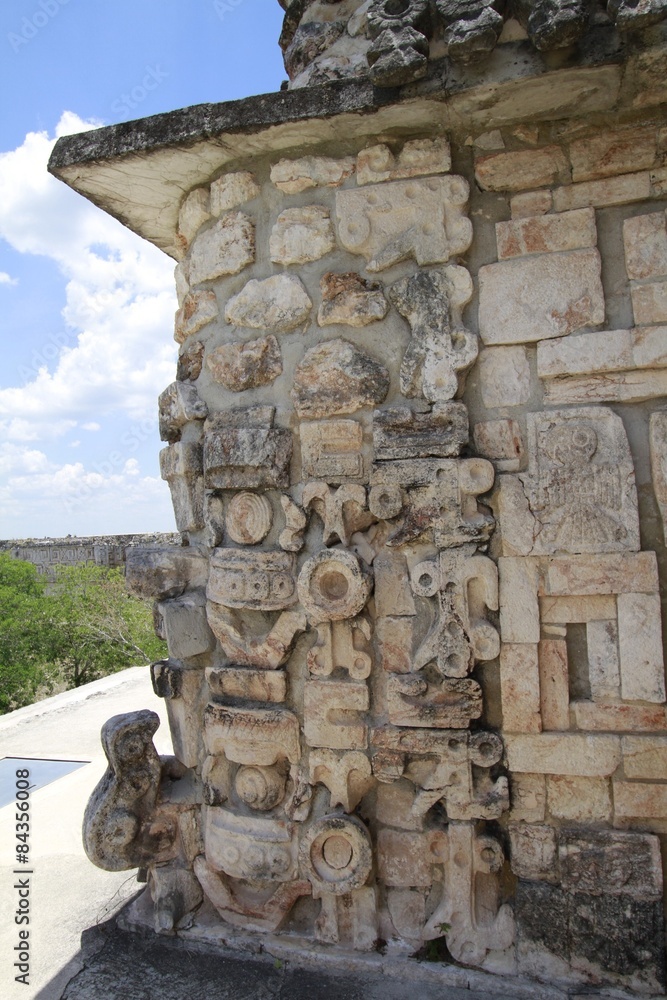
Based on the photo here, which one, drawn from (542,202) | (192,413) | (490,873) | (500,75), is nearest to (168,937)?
(490,873)

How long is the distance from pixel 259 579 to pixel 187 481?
0.56m

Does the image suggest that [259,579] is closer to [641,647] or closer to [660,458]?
[641,647]

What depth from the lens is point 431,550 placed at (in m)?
2.32

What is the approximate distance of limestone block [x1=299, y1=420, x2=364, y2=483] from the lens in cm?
240

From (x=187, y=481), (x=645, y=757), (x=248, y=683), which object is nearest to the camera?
(x=645, y=757)

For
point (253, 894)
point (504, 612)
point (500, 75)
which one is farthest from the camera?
point (253, 894)

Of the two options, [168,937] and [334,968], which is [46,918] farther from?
[334,968]

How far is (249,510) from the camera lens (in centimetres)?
253

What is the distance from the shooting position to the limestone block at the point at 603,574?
7.04ft

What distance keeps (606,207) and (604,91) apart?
33 cm

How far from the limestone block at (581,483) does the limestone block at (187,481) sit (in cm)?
119

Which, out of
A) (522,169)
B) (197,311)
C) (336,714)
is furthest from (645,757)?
(197,311)

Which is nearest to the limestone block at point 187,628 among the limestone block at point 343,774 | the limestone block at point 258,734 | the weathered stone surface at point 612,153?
the limestone block at point 258,734

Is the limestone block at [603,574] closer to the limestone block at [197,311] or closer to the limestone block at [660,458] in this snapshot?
the limestone block at [660,458]
